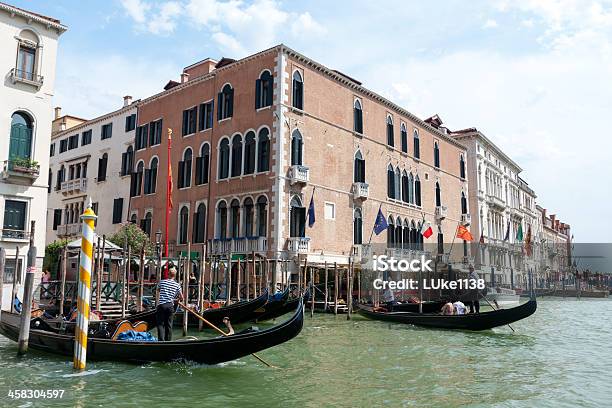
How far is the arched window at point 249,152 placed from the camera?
59.7ft

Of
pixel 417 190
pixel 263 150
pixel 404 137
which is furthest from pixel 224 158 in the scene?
pixel 417 190

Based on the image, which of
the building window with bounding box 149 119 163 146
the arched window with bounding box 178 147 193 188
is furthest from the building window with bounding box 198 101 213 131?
the building window with bounding box 149 119 163 146

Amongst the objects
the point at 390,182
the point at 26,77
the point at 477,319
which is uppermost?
the point at 26,77

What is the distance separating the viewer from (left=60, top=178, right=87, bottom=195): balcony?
25156 millimetres

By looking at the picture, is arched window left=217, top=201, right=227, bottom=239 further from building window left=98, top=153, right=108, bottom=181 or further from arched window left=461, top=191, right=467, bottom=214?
arched window left=461, top=191, right=467, bottom=214

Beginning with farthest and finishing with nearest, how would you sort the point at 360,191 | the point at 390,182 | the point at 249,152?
1. the point at 390,182
2. the point at 360,191
3. the point at 249,152

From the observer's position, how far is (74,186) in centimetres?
2553

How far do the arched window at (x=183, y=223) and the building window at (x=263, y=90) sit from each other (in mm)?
4818

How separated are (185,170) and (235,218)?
11.0 feet

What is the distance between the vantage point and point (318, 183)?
1858 cm

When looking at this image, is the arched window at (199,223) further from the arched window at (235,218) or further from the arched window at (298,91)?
the arched window at (298,91)

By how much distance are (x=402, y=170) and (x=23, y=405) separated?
19.3 metres

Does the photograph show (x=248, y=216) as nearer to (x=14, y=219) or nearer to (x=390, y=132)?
(x=14, y=219)

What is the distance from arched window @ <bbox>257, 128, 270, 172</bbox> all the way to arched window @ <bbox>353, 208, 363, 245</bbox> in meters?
4.10
